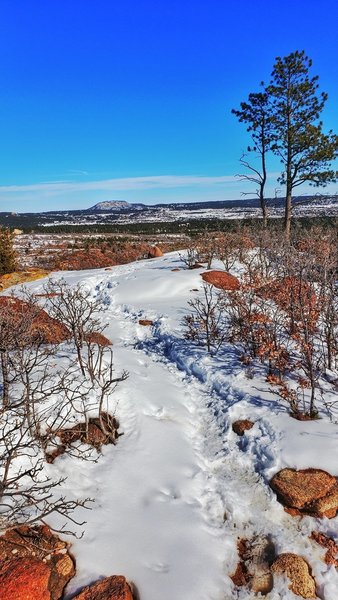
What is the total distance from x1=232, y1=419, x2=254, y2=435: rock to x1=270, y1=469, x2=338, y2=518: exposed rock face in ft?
3.68

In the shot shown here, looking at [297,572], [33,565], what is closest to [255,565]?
[297,572]

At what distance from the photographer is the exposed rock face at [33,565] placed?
3.43 meters

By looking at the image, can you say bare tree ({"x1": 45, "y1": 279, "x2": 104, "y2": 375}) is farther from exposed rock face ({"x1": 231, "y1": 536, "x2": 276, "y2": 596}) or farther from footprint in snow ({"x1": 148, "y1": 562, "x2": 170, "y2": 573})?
exposed rock face ({"x1": 231, "y1": 536, "x2": 276, "y2": 596})

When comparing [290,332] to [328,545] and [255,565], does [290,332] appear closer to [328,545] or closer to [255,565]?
[328,545]

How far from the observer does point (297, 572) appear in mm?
3881

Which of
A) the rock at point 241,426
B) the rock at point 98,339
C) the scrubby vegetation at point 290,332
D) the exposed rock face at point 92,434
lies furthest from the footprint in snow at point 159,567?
the rock at point 98,339

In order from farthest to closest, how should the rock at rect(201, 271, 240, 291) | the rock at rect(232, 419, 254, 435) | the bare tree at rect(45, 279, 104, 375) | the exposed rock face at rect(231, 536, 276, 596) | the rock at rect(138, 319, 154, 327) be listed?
the rock at rect(201, 271, 240, 291)
the rock at rect(138, 319, 154, 327)
the bare tree at rect(45, 279, 104, 375)
the rock at rect(232, 419, 254, 435)
the exposed rock face at rect(231, 536, 276, 596)

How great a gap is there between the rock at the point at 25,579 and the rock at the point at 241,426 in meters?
3.50

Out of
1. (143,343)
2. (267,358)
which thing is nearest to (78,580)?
(267,358)

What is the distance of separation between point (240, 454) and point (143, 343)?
5.03 m

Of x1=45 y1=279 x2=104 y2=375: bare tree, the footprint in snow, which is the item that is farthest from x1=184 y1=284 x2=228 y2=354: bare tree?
the footprint in snow

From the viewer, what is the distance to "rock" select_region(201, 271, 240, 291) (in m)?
13.9

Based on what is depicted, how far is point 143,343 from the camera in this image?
34.1 ft

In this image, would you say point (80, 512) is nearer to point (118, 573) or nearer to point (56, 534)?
point (56, 534)
